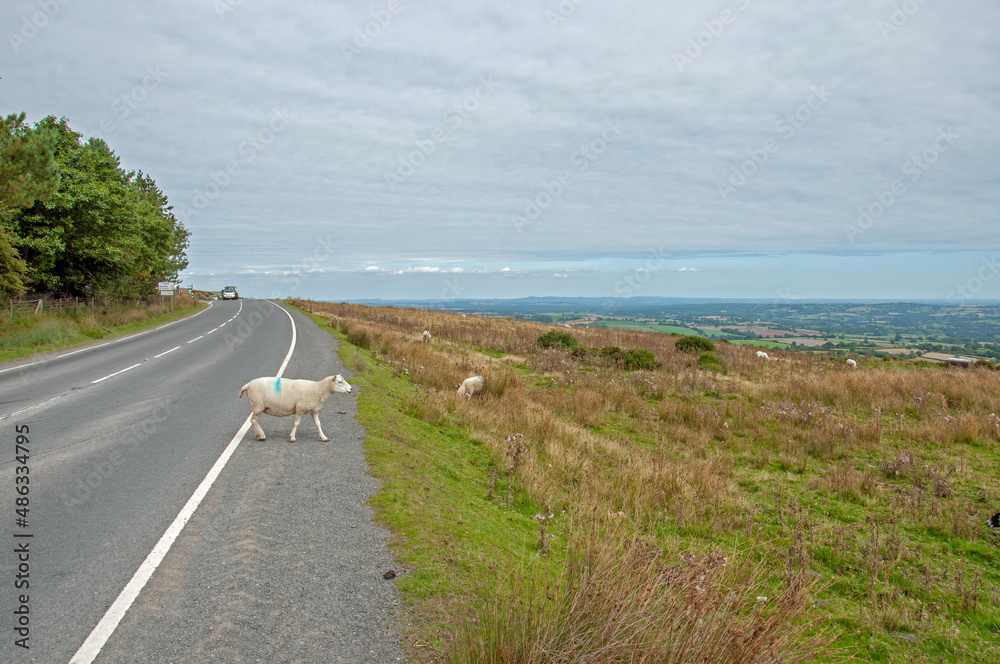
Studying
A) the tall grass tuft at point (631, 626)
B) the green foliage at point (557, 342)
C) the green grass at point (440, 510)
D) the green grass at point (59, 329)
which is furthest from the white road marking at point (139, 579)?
the green foliage at point (557, 342)

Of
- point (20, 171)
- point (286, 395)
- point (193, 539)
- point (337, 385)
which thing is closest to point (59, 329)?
point (20, 171)

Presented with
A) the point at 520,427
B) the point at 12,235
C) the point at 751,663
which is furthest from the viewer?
the point at 12,235

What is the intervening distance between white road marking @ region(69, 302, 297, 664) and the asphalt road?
0.05 m

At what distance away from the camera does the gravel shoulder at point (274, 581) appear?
3320 millimetres

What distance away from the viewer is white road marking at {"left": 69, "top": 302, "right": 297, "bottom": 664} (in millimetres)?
3258

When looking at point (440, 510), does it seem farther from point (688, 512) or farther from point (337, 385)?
point (688, 512)

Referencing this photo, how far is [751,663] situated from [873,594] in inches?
158

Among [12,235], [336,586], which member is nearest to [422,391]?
[336,586]

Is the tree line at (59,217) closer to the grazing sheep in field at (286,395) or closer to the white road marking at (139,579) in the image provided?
the grazing sheep in field at (286,395)

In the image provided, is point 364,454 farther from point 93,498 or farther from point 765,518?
point 765,518

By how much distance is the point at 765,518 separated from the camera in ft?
25.3

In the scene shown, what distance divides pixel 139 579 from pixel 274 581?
1105 millimetres

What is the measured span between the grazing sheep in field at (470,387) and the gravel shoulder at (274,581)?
6736mm

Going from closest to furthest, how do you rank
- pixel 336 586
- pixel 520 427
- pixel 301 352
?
pixel 336 586
pixel 520 427
pixel 301 352
